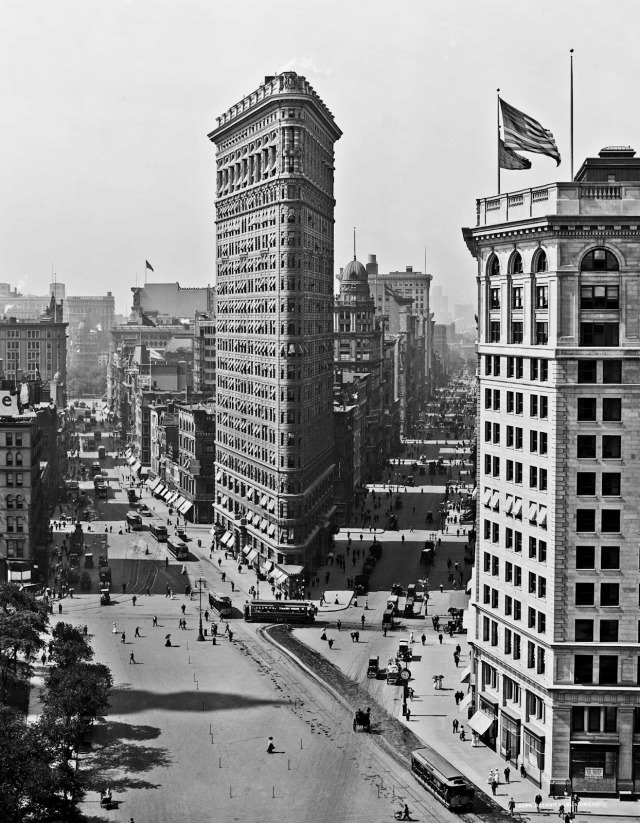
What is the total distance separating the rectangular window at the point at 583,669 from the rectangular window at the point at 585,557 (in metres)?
5.30

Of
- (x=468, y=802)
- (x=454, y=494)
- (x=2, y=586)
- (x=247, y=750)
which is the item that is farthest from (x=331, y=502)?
(x=468, y=802)

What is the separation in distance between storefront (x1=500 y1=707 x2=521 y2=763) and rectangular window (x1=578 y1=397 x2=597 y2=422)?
1942 cm

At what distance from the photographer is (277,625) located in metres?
111

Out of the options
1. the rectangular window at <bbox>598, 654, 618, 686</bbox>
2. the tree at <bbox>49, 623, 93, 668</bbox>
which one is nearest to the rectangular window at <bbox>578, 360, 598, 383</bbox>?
the rectangular window at <bbox>598, 654, 618, 686</bbox>

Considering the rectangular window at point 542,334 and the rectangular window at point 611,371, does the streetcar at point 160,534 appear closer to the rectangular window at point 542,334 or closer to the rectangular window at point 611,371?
the rectangular window at point 542,334

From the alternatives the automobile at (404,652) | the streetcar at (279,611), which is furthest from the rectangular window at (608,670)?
the streetcar at (279,611)

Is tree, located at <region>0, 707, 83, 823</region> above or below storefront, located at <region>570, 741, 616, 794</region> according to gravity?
above

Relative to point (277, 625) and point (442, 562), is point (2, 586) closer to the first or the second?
point (277, 625)

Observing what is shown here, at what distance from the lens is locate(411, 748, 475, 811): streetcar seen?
2630 inches

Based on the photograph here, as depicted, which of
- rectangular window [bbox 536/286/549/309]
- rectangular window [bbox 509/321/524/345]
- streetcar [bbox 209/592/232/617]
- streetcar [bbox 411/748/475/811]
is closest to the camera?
streetcar [bbox 411/748/475/811]

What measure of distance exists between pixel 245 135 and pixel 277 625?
59.8 metres

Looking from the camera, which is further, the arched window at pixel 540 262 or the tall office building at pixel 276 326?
the tall office building at pixel 276 326

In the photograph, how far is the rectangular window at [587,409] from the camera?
2817 inches

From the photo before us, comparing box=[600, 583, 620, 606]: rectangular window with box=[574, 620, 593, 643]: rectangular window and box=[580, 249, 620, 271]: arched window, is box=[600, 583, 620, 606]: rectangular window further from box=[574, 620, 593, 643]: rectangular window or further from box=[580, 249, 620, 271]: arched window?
box=[580, 249, 620, 271]: arched window
